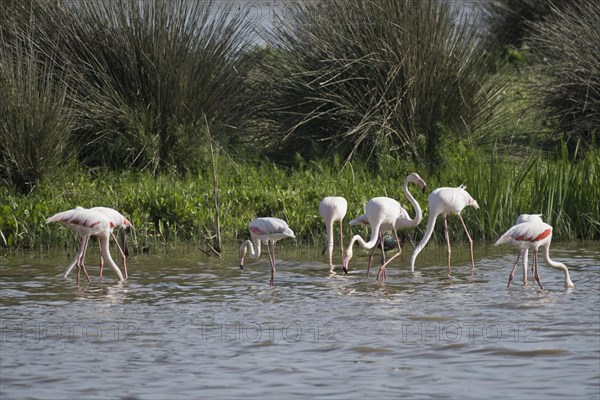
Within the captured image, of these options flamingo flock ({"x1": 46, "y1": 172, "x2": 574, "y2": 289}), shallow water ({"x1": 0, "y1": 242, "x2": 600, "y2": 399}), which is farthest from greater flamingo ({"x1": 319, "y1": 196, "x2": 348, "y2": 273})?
shallow water ({"x1": 0, "y1": 242, "x2": 600, "y2": 399})

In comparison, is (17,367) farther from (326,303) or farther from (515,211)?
(515,211)

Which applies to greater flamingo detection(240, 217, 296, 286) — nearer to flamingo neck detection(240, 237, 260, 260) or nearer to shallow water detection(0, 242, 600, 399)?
flamingo neck detection(240, 237, 260, 260)

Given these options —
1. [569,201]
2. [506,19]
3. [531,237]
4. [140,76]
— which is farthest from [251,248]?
[506,19]

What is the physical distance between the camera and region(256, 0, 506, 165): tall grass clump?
1281 centimetres

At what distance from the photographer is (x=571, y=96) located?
13.6m

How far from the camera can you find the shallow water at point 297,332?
19.2 feet

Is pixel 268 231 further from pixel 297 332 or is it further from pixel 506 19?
pixel 506 19

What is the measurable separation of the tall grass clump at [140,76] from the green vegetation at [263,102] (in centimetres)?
2

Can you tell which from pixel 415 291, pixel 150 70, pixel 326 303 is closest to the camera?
pixel 326 303

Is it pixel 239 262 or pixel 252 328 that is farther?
pixel 239 262

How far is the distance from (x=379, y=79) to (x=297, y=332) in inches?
246

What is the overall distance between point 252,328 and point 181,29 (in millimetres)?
6246

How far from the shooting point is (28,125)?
11.6 m

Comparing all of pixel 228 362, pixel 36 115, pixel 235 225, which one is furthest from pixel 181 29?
pixel 228 362
